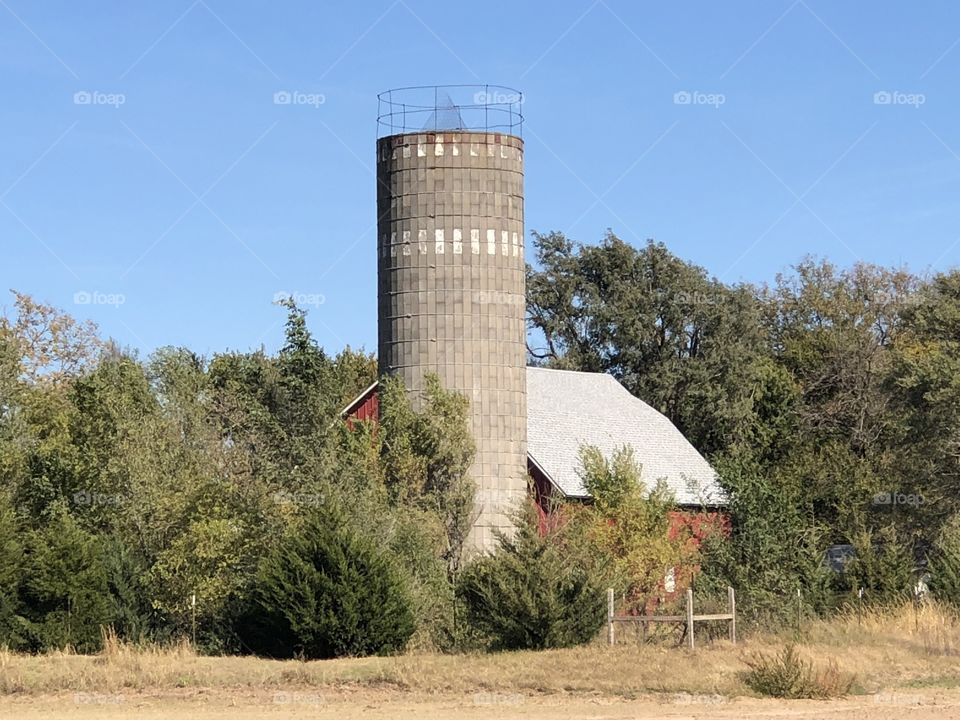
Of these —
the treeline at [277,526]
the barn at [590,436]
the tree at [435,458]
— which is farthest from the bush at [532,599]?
the barn at [590,436]

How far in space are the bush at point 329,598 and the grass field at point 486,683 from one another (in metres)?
1.01

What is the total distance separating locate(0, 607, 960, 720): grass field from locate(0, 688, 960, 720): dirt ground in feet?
0.11

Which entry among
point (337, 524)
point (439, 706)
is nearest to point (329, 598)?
point (337, 524)

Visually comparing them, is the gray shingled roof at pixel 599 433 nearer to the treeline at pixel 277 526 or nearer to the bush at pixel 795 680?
the treeline at pixel 277 526

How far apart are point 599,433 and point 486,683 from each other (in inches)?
1106

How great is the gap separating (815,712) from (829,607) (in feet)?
51.7

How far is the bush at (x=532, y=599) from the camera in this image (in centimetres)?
3133

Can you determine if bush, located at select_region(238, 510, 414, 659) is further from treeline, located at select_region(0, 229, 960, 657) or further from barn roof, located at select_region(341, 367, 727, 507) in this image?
barn roof, located at select_region(341, 367, 727, 507)

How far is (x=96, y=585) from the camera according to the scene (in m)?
33.6

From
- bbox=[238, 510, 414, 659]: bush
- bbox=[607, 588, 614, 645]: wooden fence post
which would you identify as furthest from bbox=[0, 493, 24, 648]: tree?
bbox=[607, 588, 614, 645]: wooden fence post

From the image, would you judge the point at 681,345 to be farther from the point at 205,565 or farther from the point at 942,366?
the point at 205,565

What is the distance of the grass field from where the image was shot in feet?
81.1

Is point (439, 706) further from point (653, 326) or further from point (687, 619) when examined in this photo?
point (653, 326)

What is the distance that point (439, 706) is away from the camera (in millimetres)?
25203
